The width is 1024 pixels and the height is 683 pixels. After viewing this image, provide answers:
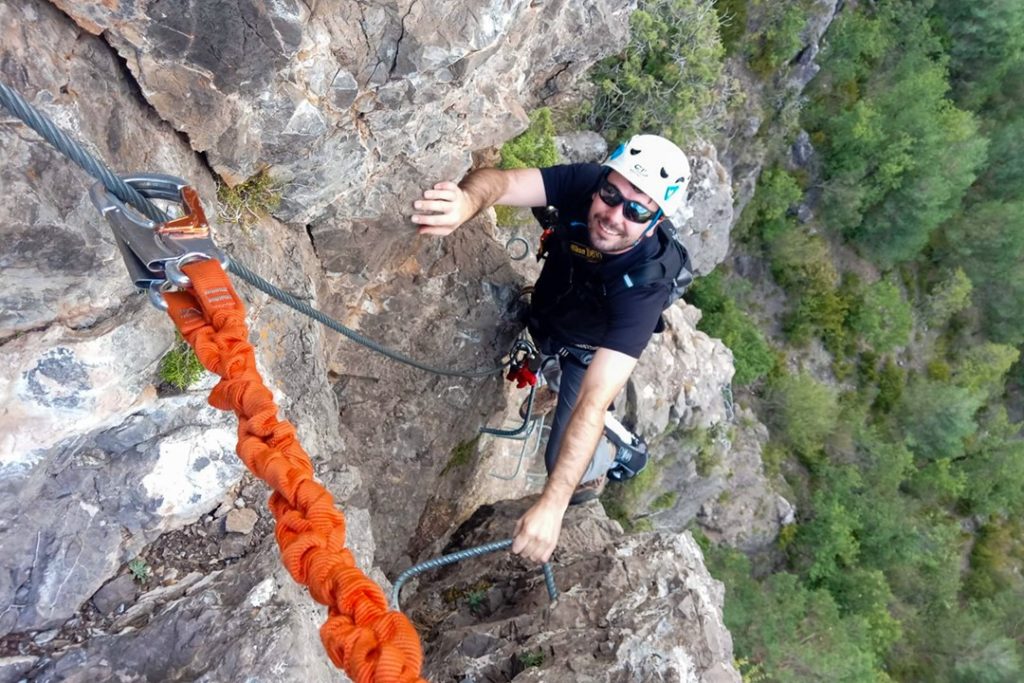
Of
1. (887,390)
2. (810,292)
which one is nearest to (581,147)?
(810,292)

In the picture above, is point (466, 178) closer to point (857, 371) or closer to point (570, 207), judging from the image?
point (570, 207)

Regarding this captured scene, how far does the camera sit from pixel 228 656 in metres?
2.66

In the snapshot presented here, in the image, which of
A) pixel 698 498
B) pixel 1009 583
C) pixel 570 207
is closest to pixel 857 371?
pixel 1009 583

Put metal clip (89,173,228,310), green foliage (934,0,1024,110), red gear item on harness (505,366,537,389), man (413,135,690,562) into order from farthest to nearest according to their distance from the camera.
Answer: green foliage (934,0,1024,110) < red gear item on harness (505,366,537,389) < man (413,135,690,562) < metal clip (89,173,228,310)

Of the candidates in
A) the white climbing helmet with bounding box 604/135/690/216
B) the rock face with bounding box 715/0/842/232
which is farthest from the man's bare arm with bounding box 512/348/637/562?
the rock face with bounding box 715/0/842/232

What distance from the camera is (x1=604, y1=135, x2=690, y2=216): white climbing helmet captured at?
4066 millimetres

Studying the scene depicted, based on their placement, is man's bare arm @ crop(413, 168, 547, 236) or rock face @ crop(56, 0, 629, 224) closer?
rock face @ crop(56, 0, 629, 224)

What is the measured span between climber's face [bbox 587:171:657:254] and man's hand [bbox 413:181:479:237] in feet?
2.86

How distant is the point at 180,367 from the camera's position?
2.98 meters

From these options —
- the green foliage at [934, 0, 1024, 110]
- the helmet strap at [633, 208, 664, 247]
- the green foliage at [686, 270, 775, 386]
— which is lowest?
the green foliage at [686, 270, 775, 386]

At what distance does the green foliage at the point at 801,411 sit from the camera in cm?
1633

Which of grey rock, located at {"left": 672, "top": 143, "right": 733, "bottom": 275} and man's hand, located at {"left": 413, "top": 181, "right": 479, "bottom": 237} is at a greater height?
man's hand, located at {"left": 413, "top": 181, "right": 479, "bottom": 237}

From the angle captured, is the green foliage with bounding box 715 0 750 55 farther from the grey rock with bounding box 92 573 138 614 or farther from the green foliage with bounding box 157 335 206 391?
the grey rock with bounding box 92 573 138 614

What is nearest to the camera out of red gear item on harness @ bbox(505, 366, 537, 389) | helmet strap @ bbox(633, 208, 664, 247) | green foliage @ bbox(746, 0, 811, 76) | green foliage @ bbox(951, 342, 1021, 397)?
helmet strap @ bbox(633, 208, 664, 247)
